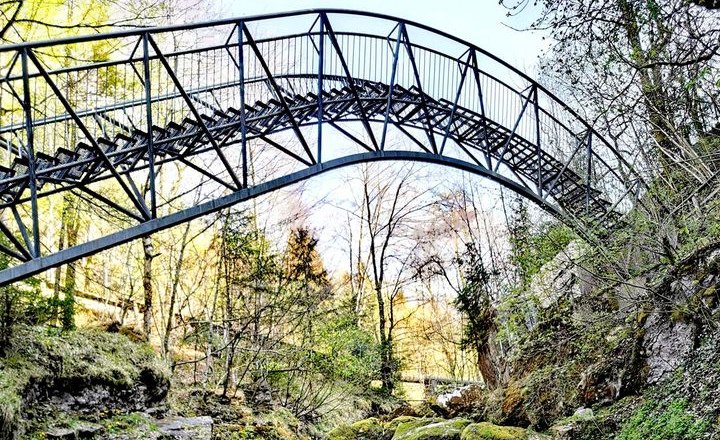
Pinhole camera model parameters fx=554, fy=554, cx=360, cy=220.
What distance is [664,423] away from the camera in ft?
17.9

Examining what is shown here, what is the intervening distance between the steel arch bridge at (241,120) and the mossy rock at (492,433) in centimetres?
296

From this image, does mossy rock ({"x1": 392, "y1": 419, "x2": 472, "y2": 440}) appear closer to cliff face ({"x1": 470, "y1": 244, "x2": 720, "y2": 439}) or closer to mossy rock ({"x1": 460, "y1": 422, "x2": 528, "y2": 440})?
mossy rock ({"x1": 460, "y1": 422, "x2": 528, "y2": 440})

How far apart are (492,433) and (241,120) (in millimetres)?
5367

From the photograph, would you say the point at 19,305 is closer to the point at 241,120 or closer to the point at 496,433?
the point at 241,120

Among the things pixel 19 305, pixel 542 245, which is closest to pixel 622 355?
pixel 542 245

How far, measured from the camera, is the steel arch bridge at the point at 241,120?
5590 mm

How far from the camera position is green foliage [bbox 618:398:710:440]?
4.94 meters

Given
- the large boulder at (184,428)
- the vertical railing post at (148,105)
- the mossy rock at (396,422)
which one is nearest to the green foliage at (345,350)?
the mossy rock at (396,422)

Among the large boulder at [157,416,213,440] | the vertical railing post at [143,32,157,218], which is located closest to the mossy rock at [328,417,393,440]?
the large boulder at [157,416,213,440]

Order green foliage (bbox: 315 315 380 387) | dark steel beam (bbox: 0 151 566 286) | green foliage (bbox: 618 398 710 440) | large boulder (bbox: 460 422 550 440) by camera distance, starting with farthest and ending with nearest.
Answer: green foliage (bbox: 315 315 380 387) < large boulder (bbox: 460 422 550 440) < green foliage (bbox: 618 398 710 440) < dark steel beam (bbox: 0 151 566 286)

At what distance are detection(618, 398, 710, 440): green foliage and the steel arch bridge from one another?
2.11 meters

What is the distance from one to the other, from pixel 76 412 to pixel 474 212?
39.6 feet

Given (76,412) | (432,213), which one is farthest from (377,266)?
(76,412)

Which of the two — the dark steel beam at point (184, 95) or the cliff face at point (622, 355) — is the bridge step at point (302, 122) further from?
the cliff face at point (622, 355)
